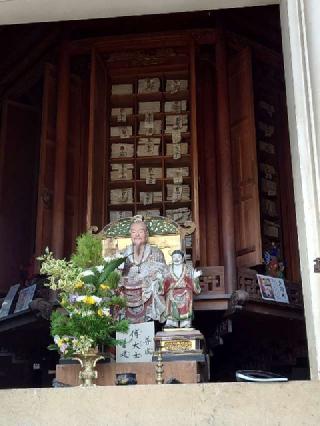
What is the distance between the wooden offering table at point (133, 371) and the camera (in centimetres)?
418

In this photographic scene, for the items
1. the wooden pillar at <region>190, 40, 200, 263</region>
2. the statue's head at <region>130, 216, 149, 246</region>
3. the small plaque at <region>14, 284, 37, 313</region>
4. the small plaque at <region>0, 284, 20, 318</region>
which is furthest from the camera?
the wooden pillar at <region>190, 40, 200, 263</region>

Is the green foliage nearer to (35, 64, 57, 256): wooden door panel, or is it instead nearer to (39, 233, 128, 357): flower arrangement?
(39, 233, 128, 357): flower arrangement

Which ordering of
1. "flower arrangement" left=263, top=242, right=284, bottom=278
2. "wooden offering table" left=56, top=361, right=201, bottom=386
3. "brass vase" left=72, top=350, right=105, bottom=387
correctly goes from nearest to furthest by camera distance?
"brass vase" left=72, top=350, right=105, bottom=387 → "wooden offering table" left=56, top=361, right=201, bottom=386 → "flower arrangement" left=263, top=242, right=284, bottom=278

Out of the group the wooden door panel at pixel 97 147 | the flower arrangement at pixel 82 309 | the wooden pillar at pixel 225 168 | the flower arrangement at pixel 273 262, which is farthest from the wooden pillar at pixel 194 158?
the flower arrangement at pixel 82 309

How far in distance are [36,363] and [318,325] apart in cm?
468

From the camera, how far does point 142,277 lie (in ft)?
16.8

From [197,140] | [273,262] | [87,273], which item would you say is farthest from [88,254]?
[197,140]

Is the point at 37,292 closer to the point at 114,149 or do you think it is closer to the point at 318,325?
the point at 114,149

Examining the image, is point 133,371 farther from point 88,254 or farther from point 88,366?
point 88,254

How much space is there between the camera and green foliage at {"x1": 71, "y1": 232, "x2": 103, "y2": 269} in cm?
458

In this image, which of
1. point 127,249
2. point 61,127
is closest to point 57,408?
point 127,249

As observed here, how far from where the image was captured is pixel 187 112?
762 cm

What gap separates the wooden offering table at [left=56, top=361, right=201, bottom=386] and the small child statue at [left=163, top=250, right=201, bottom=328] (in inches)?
15.1

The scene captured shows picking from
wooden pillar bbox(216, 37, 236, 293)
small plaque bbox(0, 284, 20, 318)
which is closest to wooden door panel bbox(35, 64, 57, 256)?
small plaque bbox(0, 284, 20, 318)
